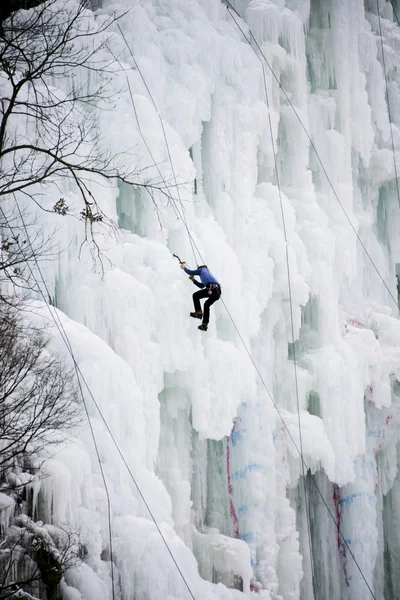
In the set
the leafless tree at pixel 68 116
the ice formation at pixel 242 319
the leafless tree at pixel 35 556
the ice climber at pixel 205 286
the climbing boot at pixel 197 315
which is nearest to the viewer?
the leafless tree at pixel 35 556

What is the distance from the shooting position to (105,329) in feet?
25.1

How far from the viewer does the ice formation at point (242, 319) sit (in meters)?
6.93

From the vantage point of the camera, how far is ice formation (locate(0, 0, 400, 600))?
6.93 metres

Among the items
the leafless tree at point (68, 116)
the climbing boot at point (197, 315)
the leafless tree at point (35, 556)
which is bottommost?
the leafless tree at point (35, 556)

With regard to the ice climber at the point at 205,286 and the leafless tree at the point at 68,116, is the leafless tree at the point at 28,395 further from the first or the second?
the ice climber at the point at 205,286

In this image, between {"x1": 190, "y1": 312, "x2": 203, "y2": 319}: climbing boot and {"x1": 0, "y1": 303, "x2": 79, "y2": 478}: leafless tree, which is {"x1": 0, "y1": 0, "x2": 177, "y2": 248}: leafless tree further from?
{"x1": 0, "y1": 303, "x2": 79, "y2": 478}: leafless tree

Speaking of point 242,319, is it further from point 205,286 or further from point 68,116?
A: point 68,116

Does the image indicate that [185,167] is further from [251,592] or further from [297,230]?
[251,592]

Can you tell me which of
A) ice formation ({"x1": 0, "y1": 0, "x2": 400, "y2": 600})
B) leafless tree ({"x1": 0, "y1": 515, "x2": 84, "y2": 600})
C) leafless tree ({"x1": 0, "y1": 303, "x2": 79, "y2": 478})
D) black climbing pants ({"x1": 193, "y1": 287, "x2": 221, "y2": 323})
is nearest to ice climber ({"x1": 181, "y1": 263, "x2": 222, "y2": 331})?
black climbing pants ({"x1": 193, "y1": 287, "x2": 221, "y2": 323})

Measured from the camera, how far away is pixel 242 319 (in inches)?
366

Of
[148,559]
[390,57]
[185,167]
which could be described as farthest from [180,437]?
[390,57]

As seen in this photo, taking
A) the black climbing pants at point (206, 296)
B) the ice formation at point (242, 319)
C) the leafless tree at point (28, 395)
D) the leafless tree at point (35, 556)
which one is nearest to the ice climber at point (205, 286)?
the black climbing pants at point (206, 296)

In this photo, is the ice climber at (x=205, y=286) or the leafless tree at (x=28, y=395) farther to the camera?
the ice climber at (x=205, y=286)

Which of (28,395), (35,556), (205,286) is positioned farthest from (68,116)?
(35,556)
